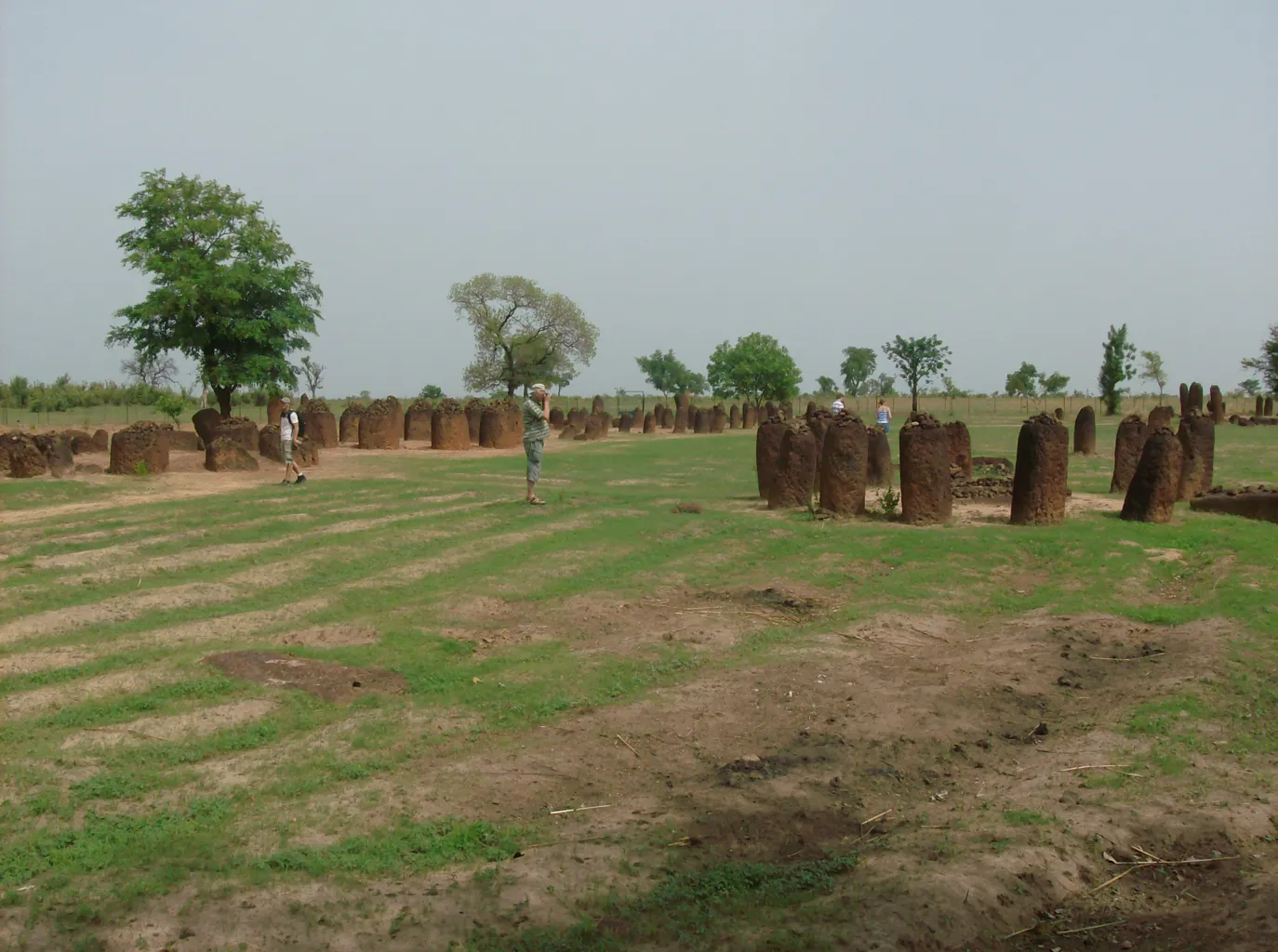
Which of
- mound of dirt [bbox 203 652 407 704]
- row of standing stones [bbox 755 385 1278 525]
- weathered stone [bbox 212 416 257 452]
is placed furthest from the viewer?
weathered stone [bbox 212 416 257 452]

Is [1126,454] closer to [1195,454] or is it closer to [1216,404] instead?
[1195,454]

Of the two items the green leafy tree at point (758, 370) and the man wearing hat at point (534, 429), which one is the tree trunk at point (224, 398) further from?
the green leafy tree at point (758, 370)

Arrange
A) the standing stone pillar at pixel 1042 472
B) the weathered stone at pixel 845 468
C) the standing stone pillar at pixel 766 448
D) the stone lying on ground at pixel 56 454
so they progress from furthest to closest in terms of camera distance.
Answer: the stone lying on ground at pixel 56 454
the standing stone pillar at pixel 766 448
the weathered stone at pixel 845 468
the standing stone pillar at pixel 1042 472

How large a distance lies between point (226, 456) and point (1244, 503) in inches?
679

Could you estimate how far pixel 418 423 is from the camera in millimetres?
33031

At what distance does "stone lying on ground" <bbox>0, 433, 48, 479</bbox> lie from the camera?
1806 cm

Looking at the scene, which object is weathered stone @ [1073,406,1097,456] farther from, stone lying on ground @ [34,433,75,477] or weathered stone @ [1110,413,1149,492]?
stone lying on ground @ [34,433,75,477]

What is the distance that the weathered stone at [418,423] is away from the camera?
32.8 meters

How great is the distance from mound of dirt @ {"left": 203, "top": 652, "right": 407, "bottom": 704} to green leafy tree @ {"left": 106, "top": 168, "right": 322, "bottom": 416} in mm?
23524

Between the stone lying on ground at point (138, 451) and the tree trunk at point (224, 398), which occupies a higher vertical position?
the tree trunk at point (224, 398)

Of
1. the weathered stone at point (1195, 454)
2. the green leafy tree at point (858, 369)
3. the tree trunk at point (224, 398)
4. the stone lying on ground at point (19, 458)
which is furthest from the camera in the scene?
the green leafy tree at point (858, 369)

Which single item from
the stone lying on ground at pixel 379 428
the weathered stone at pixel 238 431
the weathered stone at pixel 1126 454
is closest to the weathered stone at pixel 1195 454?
the weathered stone at pixel 1126 454

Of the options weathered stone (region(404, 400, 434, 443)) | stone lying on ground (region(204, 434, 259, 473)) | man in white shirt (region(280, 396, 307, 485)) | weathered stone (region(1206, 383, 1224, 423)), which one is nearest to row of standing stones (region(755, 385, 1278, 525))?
man in white shirt (region(280, 396, 307, 485))

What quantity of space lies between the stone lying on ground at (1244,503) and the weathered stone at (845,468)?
15.4 feet
